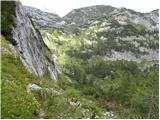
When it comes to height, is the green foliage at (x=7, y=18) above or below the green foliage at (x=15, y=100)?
above

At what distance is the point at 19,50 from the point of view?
3278cm

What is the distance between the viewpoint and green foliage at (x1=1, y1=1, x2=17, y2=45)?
32.8 metres

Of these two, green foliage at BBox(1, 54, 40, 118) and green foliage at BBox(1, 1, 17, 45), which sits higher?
green foliage at BBox(1, 1, 17, 45)

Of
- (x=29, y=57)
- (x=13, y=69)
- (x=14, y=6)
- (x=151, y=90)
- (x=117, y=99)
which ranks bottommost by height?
(x=117, y=99)

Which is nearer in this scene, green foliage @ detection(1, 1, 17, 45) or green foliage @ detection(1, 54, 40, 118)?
green foliage @ detection(1, 54, 40, 118)

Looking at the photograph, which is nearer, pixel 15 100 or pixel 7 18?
pixel 15 100

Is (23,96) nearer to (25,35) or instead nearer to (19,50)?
(19,50)

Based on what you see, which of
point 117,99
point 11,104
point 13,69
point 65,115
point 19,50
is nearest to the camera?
point 11,104

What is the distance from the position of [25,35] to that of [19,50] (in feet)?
21.7

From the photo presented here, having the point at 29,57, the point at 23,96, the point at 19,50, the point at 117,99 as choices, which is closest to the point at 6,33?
the point at 19,50

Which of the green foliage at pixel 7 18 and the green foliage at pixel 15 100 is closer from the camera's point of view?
the green foliage at pixel 15 100

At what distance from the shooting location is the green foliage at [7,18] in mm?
32844

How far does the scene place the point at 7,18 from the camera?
34.8m

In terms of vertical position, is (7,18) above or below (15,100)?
above
